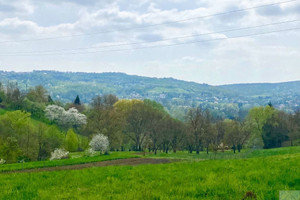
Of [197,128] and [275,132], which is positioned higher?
[197,128]

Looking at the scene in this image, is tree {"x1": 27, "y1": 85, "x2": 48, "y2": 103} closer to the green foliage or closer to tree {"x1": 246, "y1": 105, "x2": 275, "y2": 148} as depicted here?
the green foliage

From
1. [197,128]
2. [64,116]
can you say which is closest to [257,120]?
[197,128]

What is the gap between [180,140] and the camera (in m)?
100

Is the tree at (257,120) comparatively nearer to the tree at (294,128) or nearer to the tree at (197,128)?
the tree at (294,128)

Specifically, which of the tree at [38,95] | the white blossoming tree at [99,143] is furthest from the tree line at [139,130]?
the tree at [38,95]

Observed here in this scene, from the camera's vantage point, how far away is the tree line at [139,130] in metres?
75.1

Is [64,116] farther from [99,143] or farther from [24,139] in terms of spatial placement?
[99,143]

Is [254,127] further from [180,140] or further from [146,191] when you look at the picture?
[146,191]

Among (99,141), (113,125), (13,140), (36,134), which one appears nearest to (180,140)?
(113,125)

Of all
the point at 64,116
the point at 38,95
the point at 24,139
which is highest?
the point at 38,95

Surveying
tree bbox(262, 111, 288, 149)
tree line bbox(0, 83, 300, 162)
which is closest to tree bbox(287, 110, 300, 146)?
tree line bbox(0, 83, 300, 162)

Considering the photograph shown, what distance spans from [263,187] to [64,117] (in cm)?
13278

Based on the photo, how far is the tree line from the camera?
75.1m

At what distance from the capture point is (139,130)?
101m
